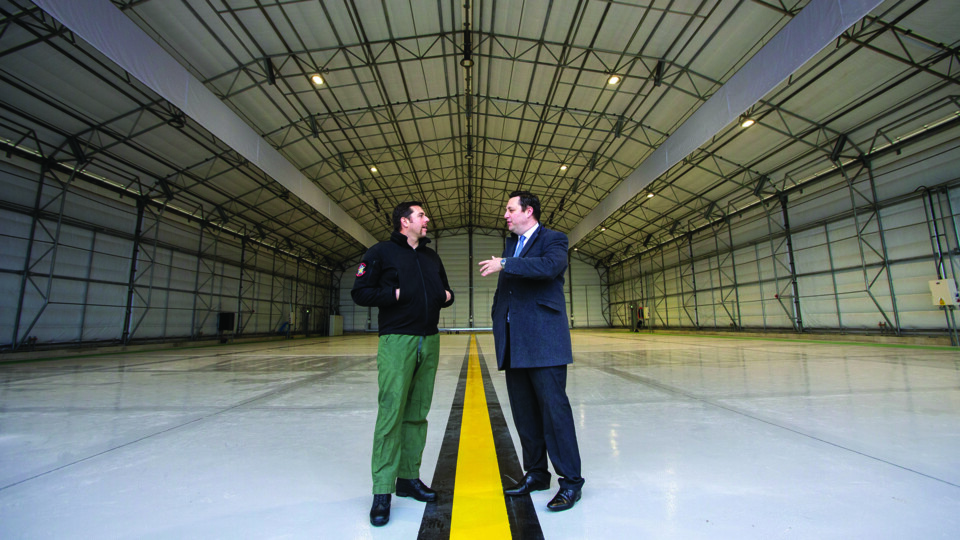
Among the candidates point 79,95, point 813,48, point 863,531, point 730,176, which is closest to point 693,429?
point 863,531

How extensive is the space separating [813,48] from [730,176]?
10.1m

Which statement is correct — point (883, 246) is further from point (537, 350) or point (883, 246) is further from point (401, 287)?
point (401, 287)

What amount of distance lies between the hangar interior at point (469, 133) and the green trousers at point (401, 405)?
8924 mm

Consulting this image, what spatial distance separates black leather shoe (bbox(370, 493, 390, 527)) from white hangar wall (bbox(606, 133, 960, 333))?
16909 mm

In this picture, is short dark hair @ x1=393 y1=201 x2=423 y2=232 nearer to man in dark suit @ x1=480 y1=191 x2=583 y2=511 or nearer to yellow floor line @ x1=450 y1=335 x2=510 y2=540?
man in dark suit @ x1=480 y1=191 x2=583 y2=511

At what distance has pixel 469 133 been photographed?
17359mm

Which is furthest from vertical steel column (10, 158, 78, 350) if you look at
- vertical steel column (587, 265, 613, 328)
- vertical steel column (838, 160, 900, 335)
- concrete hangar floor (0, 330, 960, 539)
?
vertical steel column (587, 265, 613, 328)

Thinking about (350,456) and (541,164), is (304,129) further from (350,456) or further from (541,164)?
(350,456)

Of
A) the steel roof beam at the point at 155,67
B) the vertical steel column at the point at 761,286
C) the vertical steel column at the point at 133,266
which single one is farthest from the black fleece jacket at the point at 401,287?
the vertical steel column at the point at 761,286

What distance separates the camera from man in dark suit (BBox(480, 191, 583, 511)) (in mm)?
1873

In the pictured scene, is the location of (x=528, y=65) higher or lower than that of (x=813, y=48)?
higher

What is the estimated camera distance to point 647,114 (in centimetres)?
1420

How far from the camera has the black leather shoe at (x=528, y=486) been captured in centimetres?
193

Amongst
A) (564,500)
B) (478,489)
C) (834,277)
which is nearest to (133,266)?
(478,489)
